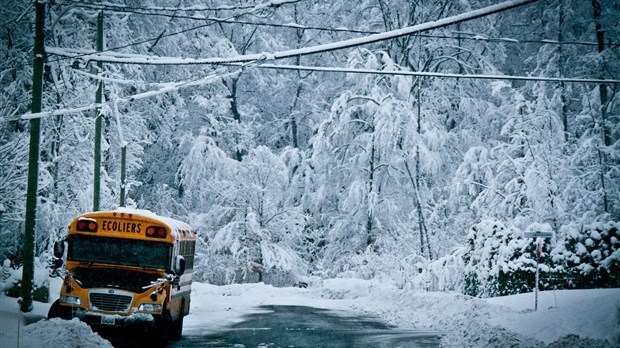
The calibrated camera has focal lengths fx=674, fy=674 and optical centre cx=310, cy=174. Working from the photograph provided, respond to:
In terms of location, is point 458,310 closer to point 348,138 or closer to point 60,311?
point 60,311

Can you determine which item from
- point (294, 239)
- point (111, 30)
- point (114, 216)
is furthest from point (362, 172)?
point (114, 216)

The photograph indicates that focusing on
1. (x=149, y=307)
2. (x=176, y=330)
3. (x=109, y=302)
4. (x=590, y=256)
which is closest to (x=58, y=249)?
(x=109, y=302)

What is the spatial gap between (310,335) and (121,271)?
5152mm

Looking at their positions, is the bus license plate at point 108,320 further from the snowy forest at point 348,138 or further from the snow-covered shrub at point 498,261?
the snow-covered shrub at point 498,261

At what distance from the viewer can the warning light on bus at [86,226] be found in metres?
13.8

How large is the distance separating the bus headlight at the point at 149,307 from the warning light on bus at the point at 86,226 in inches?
76.6

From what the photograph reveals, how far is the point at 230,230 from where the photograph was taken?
36.7 meters

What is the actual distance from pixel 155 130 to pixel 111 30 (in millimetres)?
9755

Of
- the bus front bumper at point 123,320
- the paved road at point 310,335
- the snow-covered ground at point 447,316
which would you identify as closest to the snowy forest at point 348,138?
the snow-covered ground at point 447,316

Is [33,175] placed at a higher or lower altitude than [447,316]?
higher

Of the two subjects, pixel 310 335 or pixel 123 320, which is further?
pixel 310 335

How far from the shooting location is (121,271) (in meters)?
13.5

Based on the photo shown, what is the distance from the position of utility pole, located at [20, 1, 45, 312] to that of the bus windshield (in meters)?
1.67

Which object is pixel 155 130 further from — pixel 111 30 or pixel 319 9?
pixel 319 9
